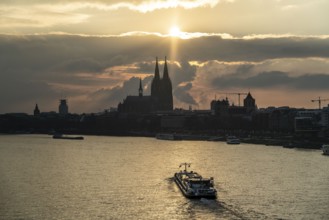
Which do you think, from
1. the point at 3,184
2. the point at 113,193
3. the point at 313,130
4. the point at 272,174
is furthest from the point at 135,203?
the point at 313,130

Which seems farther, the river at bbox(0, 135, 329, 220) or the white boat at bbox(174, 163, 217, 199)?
the white boat at bbox(174, 163, 217, 199)

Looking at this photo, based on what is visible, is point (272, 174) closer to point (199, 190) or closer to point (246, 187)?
point (246, 187)

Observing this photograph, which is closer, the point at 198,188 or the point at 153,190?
the point at 198,188

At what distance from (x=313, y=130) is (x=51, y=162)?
4188 inches

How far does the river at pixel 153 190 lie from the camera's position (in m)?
50.9

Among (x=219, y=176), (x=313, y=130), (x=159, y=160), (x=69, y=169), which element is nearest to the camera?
(x=219, y=176)

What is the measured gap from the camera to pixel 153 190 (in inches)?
2489

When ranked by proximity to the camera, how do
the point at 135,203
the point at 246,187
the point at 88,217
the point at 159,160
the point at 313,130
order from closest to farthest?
the point at 88,217
the point at 135,203
the point at 246,187
the point at 159,160
the point at 313,130

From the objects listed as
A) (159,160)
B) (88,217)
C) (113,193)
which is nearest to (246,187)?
(113,193)

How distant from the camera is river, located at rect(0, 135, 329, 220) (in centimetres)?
5091

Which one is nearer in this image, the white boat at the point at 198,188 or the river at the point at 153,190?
the river at the point at 153,190

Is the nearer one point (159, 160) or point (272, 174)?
point (272, 174)

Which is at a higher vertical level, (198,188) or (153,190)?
(198,188)

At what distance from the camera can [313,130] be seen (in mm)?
187875
